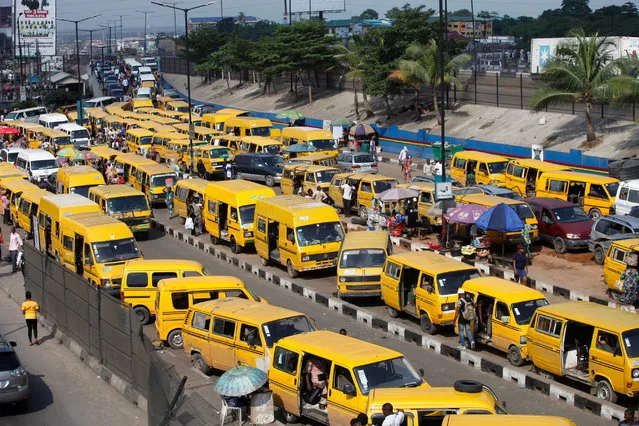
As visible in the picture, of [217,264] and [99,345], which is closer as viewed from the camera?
[99,345]

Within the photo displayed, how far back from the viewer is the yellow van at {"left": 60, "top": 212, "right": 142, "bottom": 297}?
2452 cm

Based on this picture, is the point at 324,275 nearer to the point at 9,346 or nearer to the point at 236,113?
the point at 9,346

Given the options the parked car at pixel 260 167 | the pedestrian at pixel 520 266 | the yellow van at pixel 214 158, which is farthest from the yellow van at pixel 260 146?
the pedestrian at pixel 520 266

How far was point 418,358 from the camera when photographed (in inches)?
762

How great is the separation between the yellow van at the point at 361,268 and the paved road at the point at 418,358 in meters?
0.84

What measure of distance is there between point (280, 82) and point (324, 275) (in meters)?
58.4

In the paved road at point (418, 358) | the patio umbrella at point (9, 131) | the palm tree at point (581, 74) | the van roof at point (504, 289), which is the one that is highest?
the palm tree at point (581, 74)

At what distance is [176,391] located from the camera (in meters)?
12.9

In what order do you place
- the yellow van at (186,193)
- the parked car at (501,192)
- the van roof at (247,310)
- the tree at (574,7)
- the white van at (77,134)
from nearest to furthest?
the van roof at (247,310) < the parked car at (501,192) < the yellow van at (186,193) < the white van at (77,134) < the tree at (574,7)

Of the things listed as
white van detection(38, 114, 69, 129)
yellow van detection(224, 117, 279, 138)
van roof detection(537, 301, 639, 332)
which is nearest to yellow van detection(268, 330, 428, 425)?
van roof detection(537, 301, 639, 332)

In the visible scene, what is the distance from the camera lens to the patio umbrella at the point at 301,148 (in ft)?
140

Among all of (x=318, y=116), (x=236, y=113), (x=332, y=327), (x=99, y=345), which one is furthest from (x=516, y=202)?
(x=318, y=116)

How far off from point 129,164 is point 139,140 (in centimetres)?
1054

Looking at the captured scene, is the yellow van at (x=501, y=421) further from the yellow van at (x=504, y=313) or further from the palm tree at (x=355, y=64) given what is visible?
the palm tree at (x=355, y=64)
